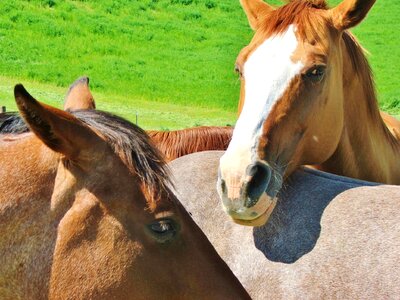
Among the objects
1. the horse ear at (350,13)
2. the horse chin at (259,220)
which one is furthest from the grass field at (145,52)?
the horse chin at (259,220)

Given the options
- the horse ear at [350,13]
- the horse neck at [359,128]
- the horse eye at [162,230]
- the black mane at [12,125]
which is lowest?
the horse neck at [359,128]

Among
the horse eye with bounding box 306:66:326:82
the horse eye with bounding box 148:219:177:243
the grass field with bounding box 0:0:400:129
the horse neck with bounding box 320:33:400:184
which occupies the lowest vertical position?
the grass field with bounding box 0:0:400:129

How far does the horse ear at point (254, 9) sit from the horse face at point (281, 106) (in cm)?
25

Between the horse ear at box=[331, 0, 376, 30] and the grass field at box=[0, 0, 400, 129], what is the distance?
16763 millimetres

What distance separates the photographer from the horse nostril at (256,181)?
278cm

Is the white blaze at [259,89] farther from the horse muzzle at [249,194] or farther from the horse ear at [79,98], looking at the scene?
the horse ear at [79,98]

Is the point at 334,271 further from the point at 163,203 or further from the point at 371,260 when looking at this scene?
the point at 163,203

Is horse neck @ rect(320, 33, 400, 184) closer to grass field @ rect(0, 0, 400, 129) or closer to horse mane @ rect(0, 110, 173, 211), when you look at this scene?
horse mane @ rect(0, 110, 173, 211)

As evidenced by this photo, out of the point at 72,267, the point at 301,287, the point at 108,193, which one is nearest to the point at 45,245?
the point at 72,267

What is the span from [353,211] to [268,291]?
0.51 m

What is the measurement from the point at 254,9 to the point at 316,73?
790 millimetres

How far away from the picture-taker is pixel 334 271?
268 centimetres

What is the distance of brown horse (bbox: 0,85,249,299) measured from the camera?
236 centimetres

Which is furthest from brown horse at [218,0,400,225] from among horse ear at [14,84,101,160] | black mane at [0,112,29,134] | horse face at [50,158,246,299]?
black mane at [0,112,29,134]
